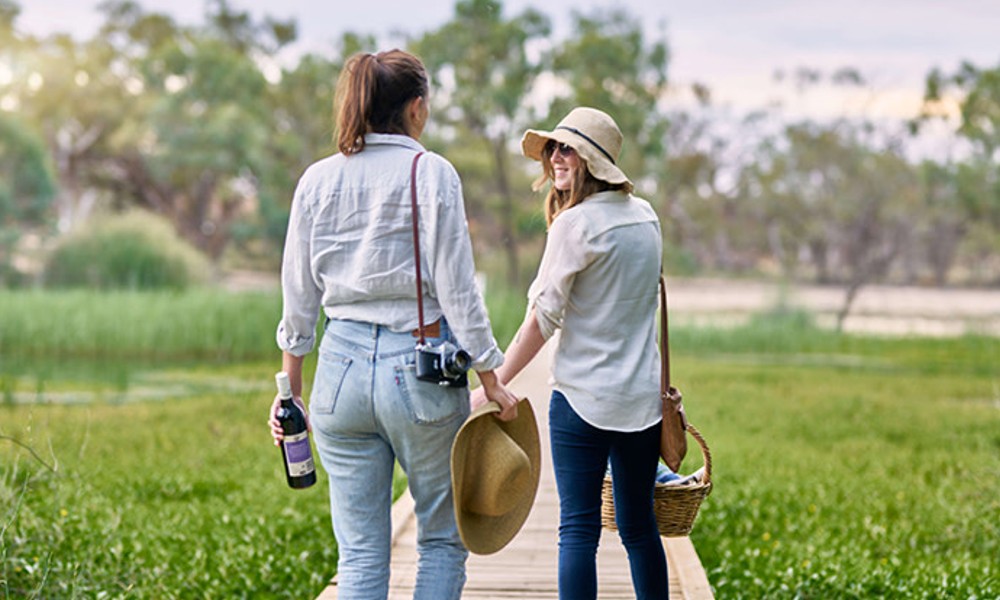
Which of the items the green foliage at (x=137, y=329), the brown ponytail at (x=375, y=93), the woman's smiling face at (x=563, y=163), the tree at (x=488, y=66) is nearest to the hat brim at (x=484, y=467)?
the woman's smiling face at (x=563, y=163)

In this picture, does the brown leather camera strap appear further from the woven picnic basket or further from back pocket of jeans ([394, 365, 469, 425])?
the woven picnic basket

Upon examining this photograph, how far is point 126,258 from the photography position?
67.5 ft

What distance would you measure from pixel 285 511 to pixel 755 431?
16.4 feet

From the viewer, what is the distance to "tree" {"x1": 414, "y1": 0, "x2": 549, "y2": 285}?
2234 centimetres

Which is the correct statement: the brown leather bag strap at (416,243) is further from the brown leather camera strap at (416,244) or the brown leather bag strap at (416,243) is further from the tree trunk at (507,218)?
the tree trunk at (507,218)

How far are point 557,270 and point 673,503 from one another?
65cm

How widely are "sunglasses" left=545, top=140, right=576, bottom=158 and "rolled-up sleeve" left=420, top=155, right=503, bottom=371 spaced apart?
350mm

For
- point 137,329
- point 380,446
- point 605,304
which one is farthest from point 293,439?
point 137,329

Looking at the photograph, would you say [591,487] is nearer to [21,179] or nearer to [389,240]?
[389,240]

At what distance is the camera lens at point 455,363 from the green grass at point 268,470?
50.9 inches

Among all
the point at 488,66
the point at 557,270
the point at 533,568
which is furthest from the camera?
the point at 488,66

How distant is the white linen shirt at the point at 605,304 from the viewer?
8.58ft

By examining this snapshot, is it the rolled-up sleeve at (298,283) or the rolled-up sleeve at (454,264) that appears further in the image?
the rolled-up sleeve at (298,283)

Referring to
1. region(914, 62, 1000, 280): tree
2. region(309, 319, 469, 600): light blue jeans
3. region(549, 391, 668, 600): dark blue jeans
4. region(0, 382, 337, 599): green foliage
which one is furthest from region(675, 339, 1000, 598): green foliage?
region(914, 62, 1000, 280): tree
